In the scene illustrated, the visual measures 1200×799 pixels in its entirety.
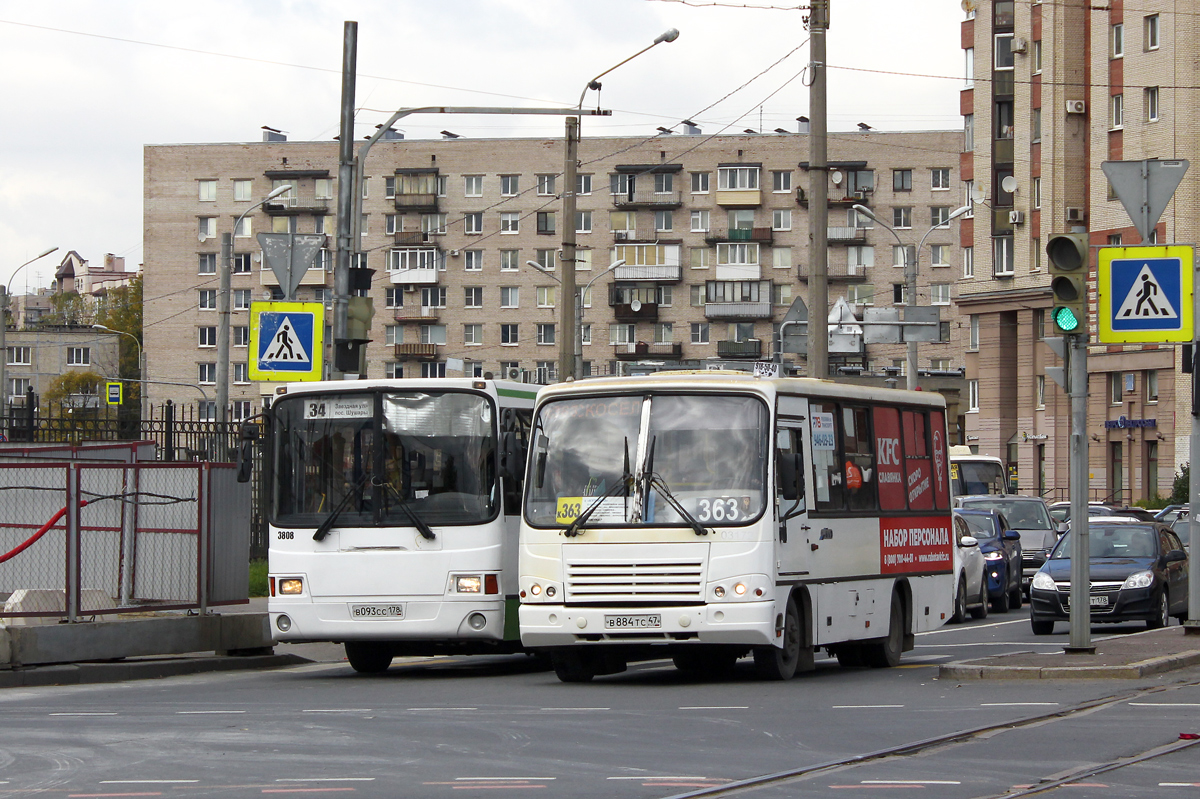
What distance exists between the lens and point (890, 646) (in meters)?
18.6

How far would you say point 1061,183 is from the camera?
71188 mm

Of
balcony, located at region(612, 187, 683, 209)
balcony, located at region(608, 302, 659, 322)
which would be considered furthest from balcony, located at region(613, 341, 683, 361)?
balcony, located at region(612, 187, 683, 209)

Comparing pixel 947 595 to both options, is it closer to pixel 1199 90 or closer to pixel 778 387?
pixel 778 387

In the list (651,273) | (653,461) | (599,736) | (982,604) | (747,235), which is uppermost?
(747,235)

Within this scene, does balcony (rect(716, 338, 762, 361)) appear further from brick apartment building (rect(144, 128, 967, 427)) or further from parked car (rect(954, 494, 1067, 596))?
parked car (rect(954, 494, 1067, 596))

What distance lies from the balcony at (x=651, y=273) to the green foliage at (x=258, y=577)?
76132mm

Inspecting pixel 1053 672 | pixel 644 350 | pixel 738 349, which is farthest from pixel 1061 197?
pixel 1053 672

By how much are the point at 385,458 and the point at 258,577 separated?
393 inches

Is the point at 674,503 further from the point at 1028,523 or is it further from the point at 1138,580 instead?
the point at 1028,523

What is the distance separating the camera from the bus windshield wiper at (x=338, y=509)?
17484mm

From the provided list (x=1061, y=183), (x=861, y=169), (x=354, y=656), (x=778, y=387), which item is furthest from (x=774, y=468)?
(x=861, y=169)

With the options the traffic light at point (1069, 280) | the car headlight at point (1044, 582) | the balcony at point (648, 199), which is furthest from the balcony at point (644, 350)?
the traffic light at point (1069, 280)

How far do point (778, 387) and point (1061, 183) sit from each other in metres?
57.7

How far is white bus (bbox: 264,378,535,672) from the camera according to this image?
56.4ft
